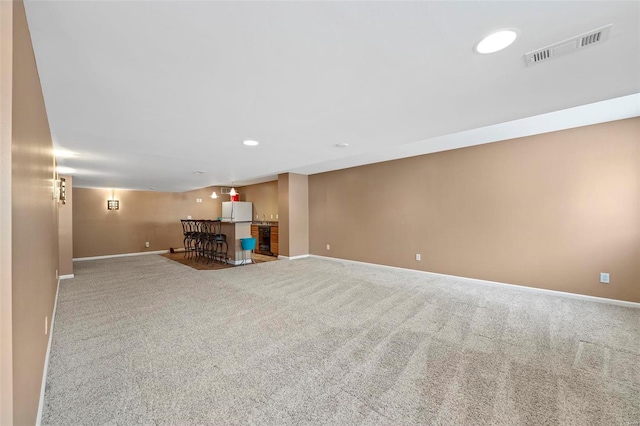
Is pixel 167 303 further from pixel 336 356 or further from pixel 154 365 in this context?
pixel 336 356

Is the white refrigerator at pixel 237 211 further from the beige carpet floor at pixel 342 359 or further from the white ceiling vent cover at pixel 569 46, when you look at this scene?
the white ceiling vent cover at pixel 569 46

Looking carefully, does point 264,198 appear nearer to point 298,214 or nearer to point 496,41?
point 298,214

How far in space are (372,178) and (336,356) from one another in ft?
15.4

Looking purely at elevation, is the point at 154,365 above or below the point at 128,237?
below

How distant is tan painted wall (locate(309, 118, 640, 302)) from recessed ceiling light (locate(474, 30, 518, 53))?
3.58 metres

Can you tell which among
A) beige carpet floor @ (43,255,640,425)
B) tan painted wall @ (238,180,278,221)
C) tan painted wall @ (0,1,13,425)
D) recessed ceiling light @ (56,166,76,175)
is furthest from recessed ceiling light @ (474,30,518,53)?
tan painted wall @ (238,180,278,221)

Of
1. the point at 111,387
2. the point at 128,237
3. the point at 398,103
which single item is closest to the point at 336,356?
the point at 111,387

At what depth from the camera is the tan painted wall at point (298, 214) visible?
7.34m

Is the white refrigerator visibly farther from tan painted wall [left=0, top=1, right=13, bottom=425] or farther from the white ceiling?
tan painted wall [left=0, top=1, right=13, bottom=425]

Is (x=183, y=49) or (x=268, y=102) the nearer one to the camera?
(x=183, y=49)

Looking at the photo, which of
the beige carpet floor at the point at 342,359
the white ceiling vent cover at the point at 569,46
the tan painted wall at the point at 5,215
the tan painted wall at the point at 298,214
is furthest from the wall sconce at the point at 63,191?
the white ceiling vent cover at the point at 569,46

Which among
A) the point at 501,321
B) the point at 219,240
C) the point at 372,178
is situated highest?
the point at 372,178

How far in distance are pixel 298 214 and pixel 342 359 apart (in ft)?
17.9

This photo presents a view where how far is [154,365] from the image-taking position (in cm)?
224
